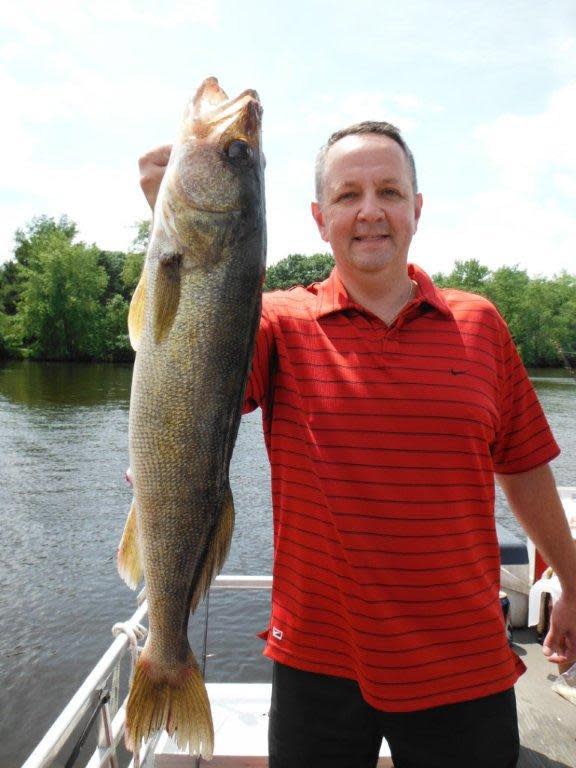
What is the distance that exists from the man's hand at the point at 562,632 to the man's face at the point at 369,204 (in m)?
1.40

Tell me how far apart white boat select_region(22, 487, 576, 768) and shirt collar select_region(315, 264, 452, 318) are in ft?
5.96

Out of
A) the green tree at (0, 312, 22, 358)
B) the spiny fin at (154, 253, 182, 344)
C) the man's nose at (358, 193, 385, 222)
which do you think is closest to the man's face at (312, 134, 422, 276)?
the man's nose at (358, 193, 385, 222)

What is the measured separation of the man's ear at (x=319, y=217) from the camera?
8.24ft

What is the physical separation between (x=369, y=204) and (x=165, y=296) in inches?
31.4

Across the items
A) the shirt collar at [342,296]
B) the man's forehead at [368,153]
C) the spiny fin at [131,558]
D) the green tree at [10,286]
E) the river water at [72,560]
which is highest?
the green tree at [10,286]

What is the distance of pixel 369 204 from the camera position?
7.56 ft

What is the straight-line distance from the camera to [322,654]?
2172mm

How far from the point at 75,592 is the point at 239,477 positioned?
8.05 meters

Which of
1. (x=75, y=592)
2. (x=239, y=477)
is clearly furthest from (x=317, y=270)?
(x=75, y=592)

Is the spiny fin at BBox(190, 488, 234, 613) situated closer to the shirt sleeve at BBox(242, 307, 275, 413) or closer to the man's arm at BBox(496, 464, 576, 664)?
the shirt sleeve at BBox(242, 307, 275, 413)

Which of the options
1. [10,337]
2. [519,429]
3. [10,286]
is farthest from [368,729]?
[10,286]

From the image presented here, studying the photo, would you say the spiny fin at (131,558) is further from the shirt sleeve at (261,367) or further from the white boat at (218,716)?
the white boat at (218,716)

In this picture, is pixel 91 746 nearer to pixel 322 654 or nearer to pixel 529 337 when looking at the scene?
pixel 322 654

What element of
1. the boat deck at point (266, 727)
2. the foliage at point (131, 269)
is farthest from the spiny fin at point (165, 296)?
the foliage at point (131, 269)
